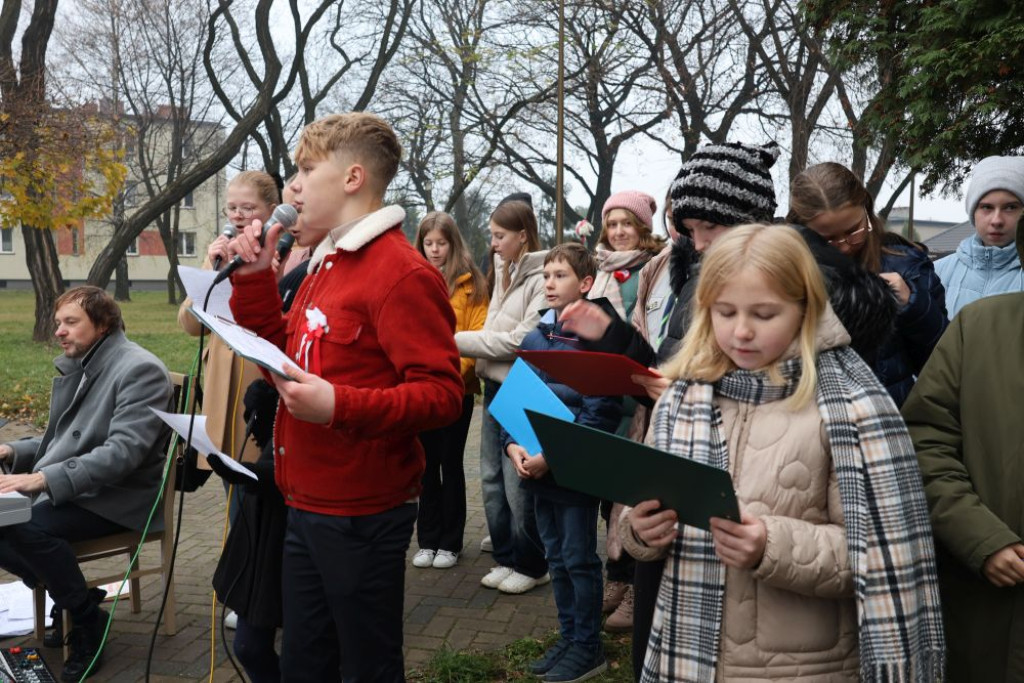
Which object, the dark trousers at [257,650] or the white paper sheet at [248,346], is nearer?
the white paper sheet at [248,346]

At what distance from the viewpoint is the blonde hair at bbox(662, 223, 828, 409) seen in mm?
1942

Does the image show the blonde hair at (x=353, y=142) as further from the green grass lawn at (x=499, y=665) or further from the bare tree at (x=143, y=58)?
the bare tree at (x=143, y=58)

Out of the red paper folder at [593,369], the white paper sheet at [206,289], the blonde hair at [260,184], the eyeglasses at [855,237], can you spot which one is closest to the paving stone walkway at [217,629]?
the white paper sheet at [206,289]

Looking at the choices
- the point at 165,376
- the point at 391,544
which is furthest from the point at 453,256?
the point at 391,544

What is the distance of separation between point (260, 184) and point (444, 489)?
2205 millimetres

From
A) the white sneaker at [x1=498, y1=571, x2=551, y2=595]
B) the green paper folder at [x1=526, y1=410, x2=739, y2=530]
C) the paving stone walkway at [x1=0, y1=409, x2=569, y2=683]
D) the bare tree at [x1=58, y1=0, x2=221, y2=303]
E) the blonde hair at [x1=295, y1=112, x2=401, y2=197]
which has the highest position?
the bare tree at [x1=58, y1=0, x2=221, y2=303]

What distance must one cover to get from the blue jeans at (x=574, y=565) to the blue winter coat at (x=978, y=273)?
5.95 ft

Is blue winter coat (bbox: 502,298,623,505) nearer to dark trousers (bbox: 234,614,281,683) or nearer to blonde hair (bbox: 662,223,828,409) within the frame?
dark trousers (bbox: 234,614,281,683)

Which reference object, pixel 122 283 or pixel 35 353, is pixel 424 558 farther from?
pixel 122 283

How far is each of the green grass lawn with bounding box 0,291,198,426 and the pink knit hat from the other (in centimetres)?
583

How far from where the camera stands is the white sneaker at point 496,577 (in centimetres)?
481

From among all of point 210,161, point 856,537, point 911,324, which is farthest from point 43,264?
point 856,537

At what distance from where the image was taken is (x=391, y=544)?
245 cm

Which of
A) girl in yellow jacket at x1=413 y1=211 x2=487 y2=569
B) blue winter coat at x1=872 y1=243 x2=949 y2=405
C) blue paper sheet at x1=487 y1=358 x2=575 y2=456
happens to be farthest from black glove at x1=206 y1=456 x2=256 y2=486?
girl in yellow jacket at x1=413 y1=211 x2=487 y2=569
